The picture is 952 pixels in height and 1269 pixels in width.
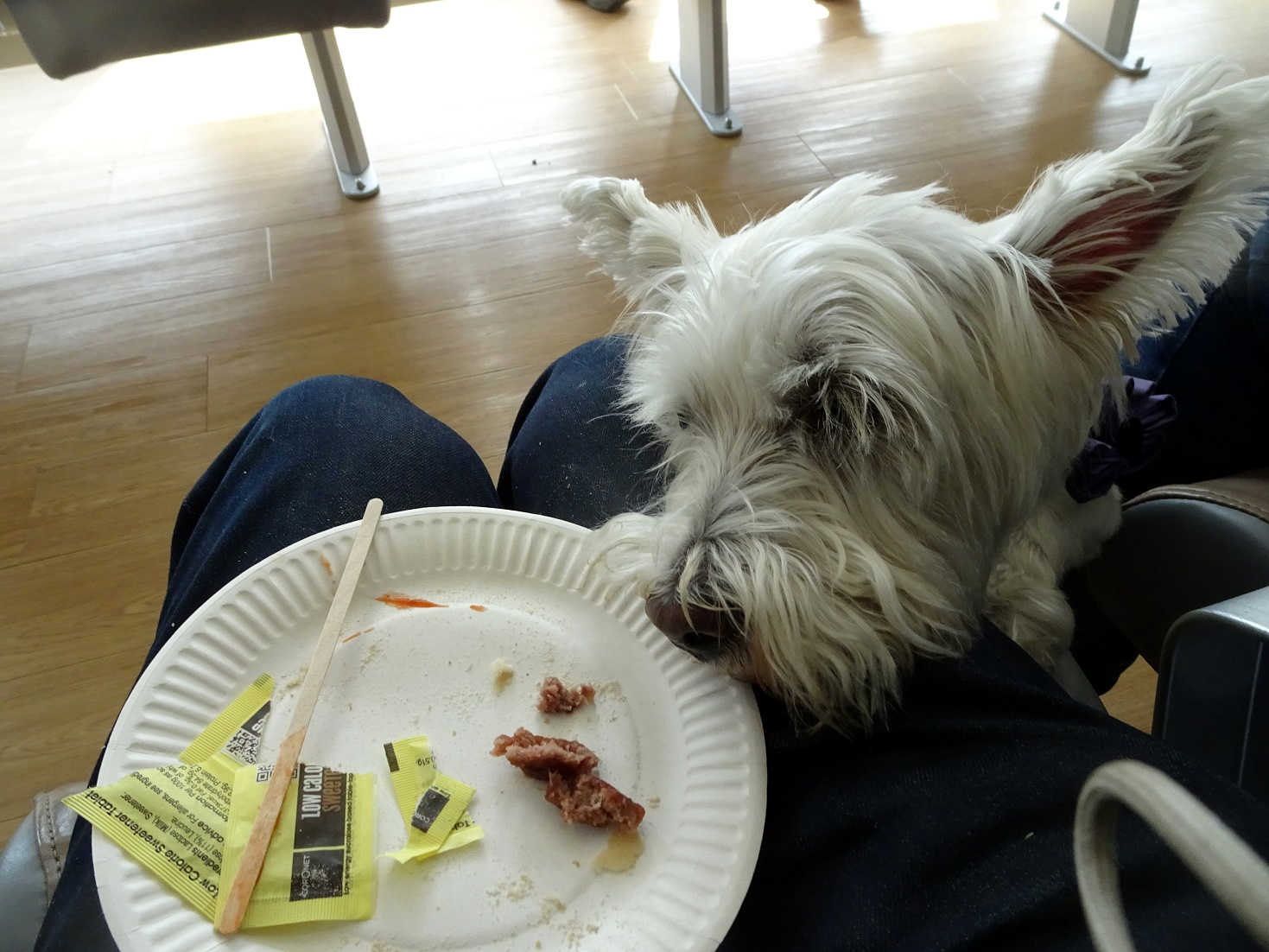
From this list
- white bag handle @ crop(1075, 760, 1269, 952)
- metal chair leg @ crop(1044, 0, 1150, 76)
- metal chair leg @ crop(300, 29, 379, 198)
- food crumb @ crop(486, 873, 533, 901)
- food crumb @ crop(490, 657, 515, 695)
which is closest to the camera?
white bag handle @ crop(1075, 760, 1269, 952)

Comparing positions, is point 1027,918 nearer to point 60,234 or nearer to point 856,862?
point 856,862

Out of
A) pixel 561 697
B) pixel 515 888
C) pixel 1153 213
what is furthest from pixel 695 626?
pixel 1153 213

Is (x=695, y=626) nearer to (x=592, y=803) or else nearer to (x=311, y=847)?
(x=592, y=803)

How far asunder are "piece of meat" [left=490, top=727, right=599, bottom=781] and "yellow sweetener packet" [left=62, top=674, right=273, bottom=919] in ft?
0.73

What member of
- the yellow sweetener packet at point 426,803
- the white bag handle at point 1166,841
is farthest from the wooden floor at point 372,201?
the white bag handle at point 1166,841

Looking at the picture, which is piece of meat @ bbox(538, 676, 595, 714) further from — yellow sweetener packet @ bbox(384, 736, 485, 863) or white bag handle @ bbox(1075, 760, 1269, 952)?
white bag handle @ bbox(1075, 760, 1269, 952)

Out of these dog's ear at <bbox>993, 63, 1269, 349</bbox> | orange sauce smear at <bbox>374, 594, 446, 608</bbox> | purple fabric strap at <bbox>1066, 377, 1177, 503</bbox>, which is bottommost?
orange sauce smear at <bbox>374, 594, 446, 608</bbox>

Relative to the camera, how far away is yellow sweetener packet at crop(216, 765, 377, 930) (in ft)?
2.09

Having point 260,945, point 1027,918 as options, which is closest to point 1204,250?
point 1027,918

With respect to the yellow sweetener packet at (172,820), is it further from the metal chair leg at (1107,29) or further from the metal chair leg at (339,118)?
the metal chair leg at (1107,29)

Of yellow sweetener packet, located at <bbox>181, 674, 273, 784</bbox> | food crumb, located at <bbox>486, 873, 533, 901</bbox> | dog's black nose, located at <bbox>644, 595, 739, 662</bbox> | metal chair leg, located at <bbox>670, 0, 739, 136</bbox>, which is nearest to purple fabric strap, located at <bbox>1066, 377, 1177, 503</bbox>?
dog's black nose, located at <bbox>644, 595, 739, 662</bbox>

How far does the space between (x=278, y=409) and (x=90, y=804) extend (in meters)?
0.55

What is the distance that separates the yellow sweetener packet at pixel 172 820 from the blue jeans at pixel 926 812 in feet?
0.52

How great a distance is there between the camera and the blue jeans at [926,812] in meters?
0.55
